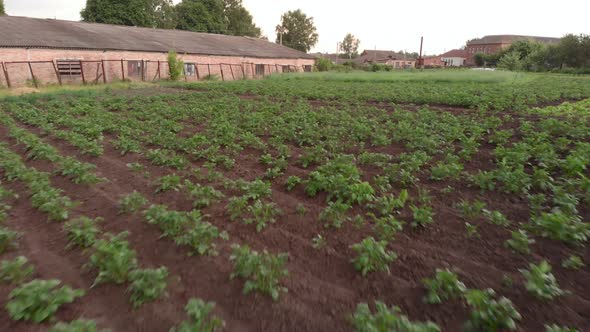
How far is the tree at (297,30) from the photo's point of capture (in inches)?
3152

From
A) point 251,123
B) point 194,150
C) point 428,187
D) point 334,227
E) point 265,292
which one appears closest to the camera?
point 265,292

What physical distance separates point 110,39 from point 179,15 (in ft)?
95.6

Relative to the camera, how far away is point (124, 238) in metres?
4.59

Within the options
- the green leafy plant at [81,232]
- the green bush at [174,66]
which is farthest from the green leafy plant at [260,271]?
the green bush at [174,66]

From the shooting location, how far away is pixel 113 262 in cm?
368

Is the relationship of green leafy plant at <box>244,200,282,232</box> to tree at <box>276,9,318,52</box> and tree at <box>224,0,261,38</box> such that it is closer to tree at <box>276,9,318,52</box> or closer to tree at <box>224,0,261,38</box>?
tree at <box>224,0,261,38</box>

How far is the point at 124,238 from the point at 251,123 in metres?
6.94

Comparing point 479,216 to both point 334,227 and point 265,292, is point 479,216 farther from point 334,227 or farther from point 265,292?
point 265,292

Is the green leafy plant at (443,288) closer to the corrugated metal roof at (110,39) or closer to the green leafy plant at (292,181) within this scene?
the green leafy plant at (292,181)

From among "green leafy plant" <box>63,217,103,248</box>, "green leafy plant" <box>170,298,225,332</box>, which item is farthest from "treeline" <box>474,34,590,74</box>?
"green leafy plant" <box>170,298,225,332</box>

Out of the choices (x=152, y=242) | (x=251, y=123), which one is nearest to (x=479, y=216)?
(x=152, y=242)

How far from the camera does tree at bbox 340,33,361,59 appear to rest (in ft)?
387

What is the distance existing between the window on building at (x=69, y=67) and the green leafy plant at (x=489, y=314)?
1223 inches

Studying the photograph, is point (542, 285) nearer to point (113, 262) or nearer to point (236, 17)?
point (113, 262)
